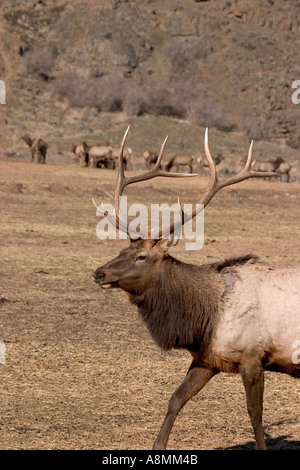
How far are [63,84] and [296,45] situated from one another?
65.4ft

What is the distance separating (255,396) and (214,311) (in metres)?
0.73

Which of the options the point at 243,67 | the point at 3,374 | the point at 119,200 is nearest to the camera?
the point at 119,200

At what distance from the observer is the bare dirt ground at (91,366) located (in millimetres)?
6594

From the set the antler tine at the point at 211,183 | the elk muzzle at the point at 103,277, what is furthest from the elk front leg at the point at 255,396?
the antler tine at the point at 211,183

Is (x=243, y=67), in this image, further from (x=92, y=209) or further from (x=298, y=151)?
(x=92, y=209)

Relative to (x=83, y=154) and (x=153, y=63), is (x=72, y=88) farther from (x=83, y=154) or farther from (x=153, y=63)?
(x=83, y=154)

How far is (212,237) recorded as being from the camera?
18.0 m

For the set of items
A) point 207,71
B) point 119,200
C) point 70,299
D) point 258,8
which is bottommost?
point 70,299

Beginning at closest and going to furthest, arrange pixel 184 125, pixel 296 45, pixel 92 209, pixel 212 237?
pixel 212 237 < pixel 92 209 < pixel 184 125 < pixel 296 45

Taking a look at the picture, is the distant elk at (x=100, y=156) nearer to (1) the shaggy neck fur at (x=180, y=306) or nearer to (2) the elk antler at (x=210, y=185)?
(2) the elk antler at (x=210, y=185)

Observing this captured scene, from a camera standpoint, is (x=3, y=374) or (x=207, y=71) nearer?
(x=3, y=374)

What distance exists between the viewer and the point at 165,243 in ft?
21.5

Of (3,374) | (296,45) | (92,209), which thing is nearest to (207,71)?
(296,45)

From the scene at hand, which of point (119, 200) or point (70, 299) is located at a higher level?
point (119, 200)
